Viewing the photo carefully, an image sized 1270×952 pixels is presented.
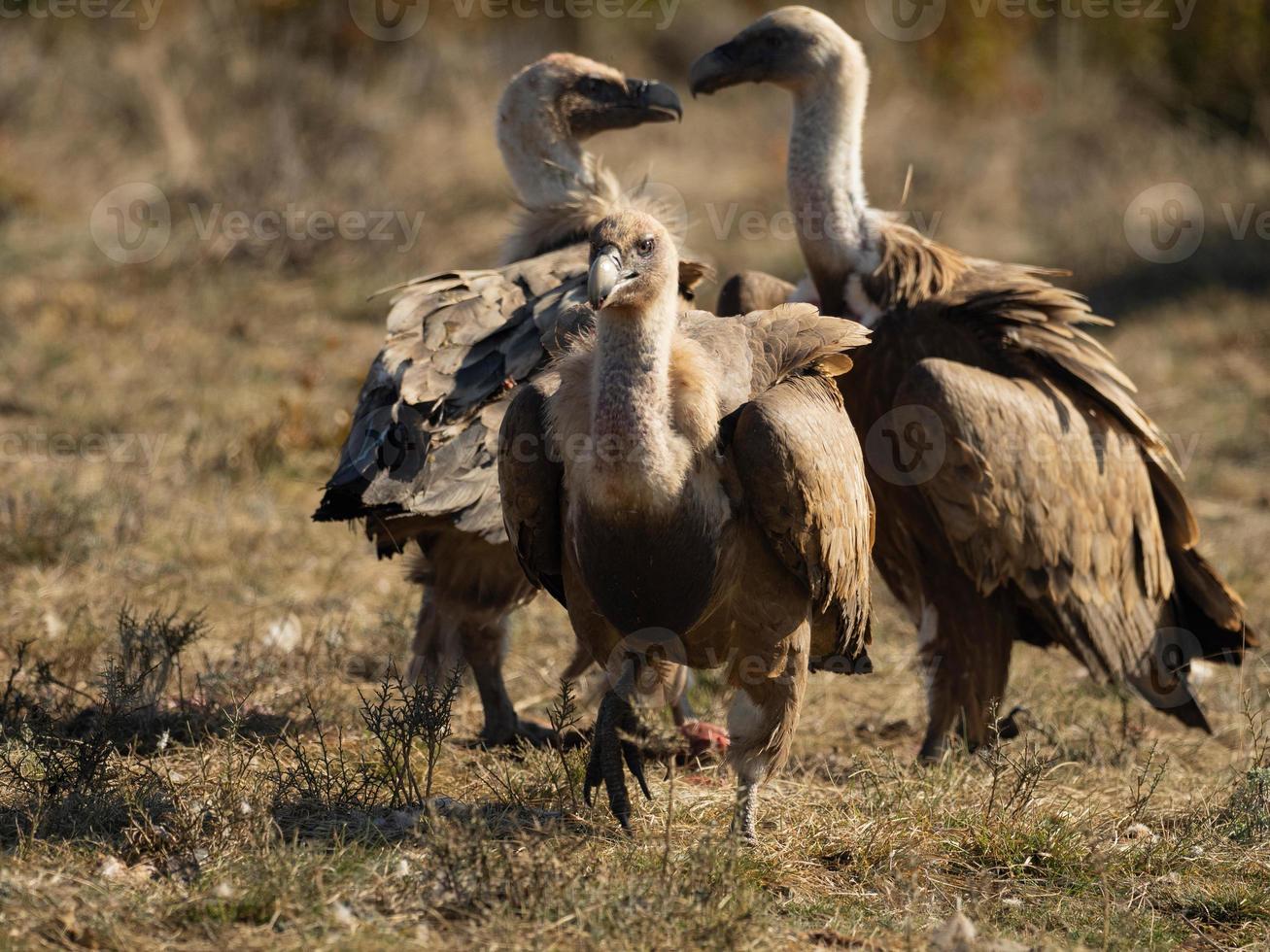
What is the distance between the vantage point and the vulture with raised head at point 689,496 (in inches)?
134

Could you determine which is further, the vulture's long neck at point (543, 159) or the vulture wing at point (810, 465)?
the vulture's long neck at point (543, 159)

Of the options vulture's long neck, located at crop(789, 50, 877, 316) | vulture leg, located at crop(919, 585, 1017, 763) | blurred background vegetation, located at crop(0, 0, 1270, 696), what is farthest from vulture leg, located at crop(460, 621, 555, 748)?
vulture's long neck, located at crop(789, 50, 877, 316)

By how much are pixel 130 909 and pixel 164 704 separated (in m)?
1.60

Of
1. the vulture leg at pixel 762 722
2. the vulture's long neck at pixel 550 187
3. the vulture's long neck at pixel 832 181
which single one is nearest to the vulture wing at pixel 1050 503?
the vulture's long neck at pixel 832 181

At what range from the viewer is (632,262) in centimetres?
341

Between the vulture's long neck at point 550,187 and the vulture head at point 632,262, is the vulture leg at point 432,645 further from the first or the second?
the vulture head at point 632,262

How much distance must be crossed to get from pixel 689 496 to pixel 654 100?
9.53 ft

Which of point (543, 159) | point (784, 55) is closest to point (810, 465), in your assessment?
point (784, 55)

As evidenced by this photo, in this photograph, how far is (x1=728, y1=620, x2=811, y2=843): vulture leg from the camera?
3826 mm

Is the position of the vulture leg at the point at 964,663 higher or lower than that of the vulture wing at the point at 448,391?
lower

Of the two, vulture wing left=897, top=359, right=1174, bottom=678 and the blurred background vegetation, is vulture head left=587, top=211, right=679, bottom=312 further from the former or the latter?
the blurred background vegetation

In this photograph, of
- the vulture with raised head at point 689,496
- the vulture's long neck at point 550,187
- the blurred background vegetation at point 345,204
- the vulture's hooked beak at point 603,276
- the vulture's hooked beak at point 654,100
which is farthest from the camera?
the blurred background vegetation at point 345,204

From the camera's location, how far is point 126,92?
523 inches

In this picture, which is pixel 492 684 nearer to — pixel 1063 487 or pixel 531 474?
pixel 531 474
